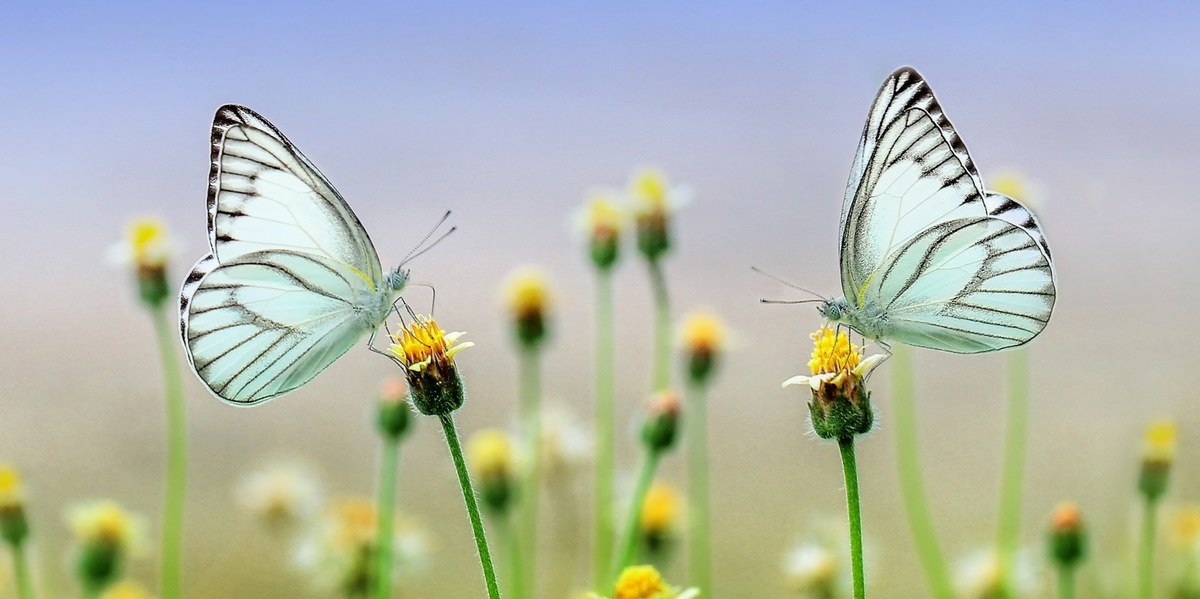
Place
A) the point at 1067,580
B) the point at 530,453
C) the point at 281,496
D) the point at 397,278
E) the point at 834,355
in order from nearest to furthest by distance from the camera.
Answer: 1. the point at 834,355
2. the point at 397,278
3. the point at 1067,580
4. the point at 530,453
5. the point at 281,496

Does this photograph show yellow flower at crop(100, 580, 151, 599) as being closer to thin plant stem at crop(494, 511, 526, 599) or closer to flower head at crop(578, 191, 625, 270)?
thin plant stem at crop(494, 511, 526, 599)

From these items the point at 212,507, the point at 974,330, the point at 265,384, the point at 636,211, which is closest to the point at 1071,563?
the point at 974,330

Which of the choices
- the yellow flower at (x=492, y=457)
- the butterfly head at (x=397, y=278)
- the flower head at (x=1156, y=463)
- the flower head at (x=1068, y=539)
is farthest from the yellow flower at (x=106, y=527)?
the flower head at (x=1156, y=463)

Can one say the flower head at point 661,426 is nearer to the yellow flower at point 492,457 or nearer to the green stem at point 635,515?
the green stem at point 635,515

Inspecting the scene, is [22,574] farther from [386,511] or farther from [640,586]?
[640,586]

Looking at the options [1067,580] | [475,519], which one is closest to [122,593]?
[475,519]

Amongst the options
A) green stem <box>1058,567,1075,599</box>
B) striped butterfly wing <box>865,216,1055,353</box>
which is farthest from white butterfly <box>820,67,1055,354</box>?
green stem <box>1058,567,1075,599</box>

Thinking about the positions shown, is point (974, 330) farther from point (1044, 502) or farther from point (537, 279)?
point (1044, 502)
